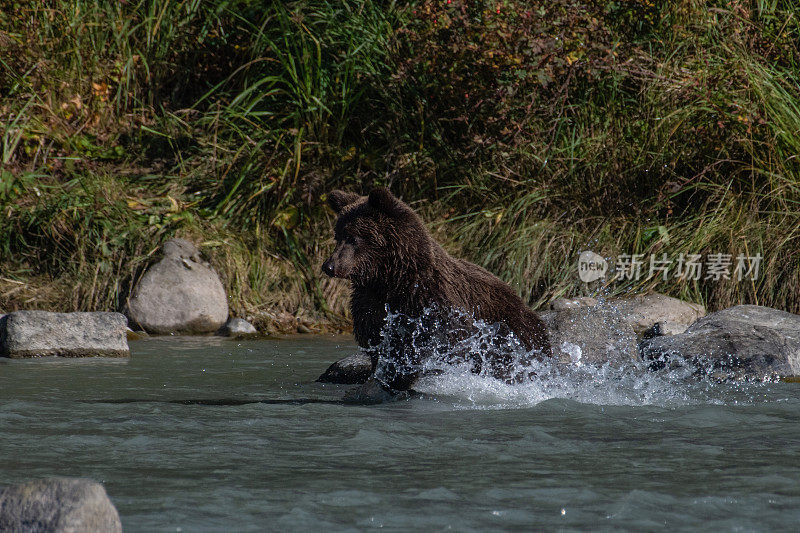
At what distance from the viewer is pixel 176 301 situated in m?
9.98

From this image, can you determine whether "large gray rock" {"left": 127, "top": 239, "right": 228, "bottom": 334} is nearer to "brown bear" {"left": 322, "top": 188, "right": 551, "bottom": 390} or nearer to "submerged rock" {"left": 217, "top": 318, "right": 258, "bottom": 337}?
"submerged rock" {"left": 217, "top": 318, "right": 258, "bottom": 337}

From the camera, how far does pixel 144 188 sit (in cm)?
1144

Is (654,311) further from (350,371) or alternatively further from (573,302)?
(350,371)

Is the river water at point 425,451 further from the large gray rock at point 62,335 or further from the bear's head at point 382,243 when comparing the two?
the large gray rock at point 62,335

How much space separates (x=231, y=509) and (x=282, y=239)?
788cm

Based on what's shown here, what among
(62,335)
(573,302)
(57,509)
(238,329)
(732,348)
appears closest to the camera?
(57,509)

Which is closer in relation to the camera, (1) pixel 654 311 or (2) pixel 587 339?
(2) pixel 587 339

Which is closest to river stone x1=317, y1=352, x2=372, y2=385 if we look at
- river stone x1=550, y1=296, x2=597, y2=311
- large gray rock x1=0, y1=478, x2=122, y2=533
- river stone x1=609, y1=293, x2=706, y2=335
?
river stone x1=550, y1=296, x2=597, y2=311

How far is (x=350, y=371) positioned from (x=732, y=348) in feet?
9.22

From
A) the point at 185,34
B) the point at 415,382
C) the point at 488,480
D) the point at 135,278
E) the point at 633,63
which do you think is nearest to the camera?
the point at 488,480

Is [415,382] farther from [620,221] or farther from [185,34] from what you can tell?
[185,34]

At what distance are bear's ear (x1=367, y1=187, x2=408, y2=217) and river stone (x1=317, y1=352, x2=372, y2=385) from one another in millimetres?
1181

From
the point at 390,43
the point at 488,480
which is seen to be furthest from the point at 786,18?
the point at 488,480

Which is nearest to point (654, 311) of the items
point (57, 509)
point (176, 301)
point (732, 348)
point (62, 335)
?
point (732, 348)
